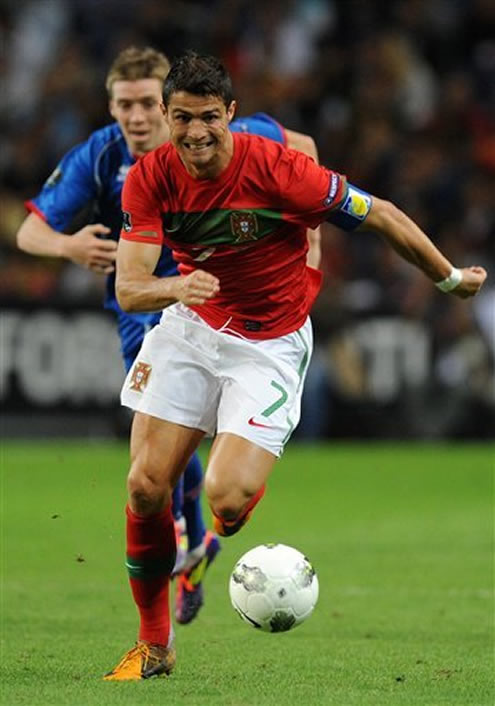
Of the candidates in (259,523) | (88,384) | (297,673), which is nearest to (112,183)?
(297,673)

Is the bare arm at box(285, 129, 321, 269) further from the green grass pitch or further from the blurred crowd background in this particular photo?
the blurred crowd background

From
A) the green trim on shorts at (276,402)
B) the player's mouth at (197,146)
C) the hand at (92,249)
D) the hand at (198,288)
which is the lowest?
the green trim on shorts at (276,402)

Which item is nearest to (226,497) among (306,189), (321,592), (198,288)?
(198,288)

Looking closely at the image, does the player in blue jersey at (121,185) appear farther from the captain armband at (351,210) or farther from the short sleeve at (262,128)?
the captain armband at (351,210)

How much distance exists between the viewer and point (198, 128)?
20.1 ft

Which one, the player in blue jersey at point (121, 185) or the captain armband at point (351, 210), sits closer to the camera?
the captain armband at point (351, 210)

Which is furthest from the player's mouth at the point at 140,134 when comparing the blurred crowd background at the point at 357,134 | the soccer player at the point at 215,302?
the blurred crowd background at the point at 357,134

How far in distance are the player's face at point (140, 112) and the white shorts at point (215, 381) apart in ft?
4.72

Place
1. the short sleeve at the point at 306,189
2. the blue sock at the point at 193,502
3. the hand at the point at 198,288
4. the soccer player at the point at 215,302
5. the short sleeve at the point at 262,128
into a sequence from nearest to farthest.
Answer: the hand at the point at 198,288 → the soccer player at the point at 215,302 → the short sleeve at the point at 306,189 → the short sleeve at the point at 262,128 → the blue sock at the point at 193,502

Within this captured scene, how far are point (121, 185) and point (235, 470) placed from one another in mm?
2198

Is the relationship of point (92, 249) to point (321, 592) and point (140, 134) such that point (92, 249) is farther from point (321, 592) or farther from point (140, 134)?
point (321, 592)

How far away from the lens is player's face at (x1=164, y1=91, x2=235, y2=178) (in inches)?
240

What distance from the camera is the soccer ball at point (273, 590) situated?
20.4 feet

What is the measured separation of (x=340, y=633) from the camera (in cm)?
749
